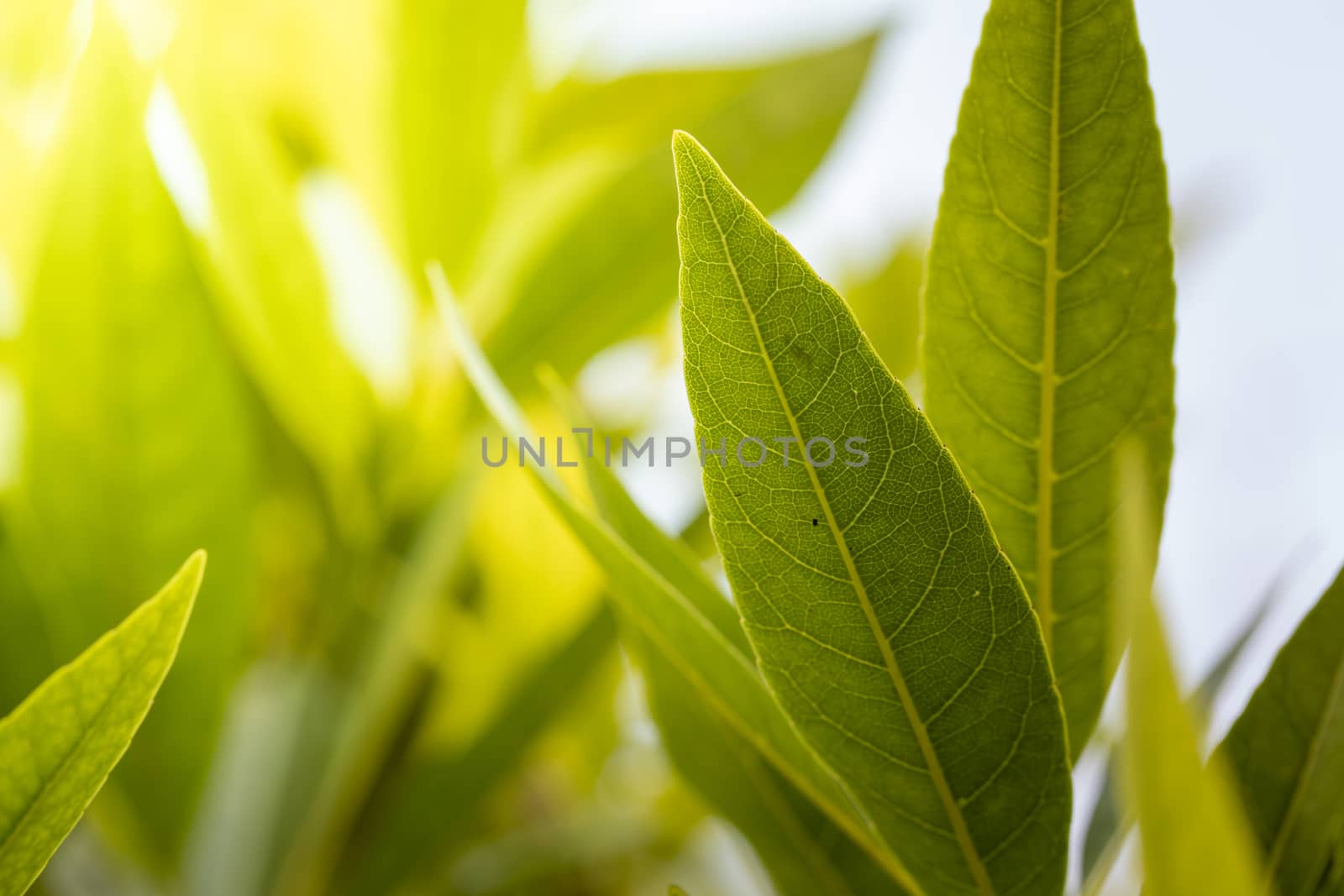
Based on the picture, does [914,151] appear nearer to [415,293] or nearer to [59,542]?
[415,293]

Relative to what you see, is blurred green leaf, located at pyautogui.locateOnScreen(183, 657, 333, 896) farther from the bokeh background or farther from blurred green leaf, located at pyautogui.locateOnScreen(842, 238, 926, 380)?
blurred green leaf, located at pyautogui.locateOnScreen(842, 238, 926, 380)

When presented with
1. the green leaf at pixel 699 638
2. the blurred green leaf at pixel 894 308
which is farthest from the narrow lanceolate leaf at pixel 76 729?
the blurred green leaf at pixel 894 308

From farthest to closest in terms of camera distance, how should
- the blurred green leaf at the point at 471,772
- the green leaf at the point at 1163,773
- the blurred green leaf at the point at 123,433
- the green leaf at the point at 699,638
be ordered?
the blurred green leaf at the point at 471,772 < the blurred green leaf at the point at 123,433 < the green leaf at the point at 699,638 < the green leaf at the point at 1163,773

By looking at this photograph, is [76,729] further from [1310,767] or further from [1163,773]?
[1310,767]

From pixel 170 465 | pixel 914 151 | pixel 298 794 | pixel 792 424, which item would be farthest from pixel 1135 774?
pixel 914 151

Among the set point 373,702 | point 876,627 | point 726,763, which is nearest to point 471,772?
point 373,702

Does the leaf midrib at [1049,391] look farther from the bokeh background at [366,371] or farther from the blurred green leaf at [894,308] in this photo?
the blurred green leaf at [894,308]
